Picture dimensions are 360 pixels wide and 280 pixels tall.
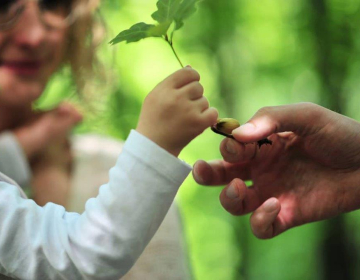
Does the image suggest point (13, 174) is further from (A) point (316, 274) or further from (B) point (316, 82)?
(A) point (316, 274)

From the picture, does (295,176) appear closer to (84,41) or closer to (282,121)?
(282,121)

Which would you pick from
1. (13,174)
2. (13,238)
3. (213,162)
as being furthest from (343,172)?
(13,174)

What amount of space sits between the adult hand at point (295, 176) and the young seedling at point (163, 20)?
48 cm

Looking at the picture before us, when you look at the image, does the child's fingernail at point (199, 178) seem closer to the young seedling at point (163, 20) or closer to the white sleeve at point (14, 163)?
the young seedling at point (163, 20)

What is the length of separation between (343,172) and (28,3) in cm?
149

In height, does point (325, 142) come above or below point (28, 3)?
below

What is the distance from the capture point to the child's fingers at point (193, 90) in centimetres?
116

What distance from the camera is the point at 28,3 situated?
2299mm

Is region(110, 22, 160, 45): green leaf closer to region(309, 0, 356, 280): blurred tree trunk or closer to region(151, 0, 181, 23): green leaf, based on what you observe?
region(151, 0, 181, 23): green leaf

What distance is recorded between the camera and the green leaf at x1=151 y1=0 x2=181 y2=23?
1.04 m

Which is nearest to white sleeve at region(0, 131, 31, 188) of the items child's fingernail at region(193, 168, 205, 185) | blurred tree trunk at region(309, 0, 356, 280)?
child's fingernail at region(193, 168, 205, 185)

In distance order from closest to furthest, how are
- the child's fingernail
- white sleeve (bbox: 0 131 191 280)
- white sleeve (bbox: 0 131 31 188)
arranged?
white sleeve (bbox: 0 131 191 280)
the child's fingernail
white sleeve (bbox: 0 131 31 188)

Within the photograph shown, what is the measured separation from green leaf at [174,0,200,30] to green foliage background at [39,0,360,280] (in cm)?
492

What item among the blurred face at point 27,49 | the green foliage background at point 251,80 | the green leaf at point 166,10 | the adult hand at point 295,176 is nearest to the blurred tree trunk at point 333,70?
the green foliage background at point 251,80
